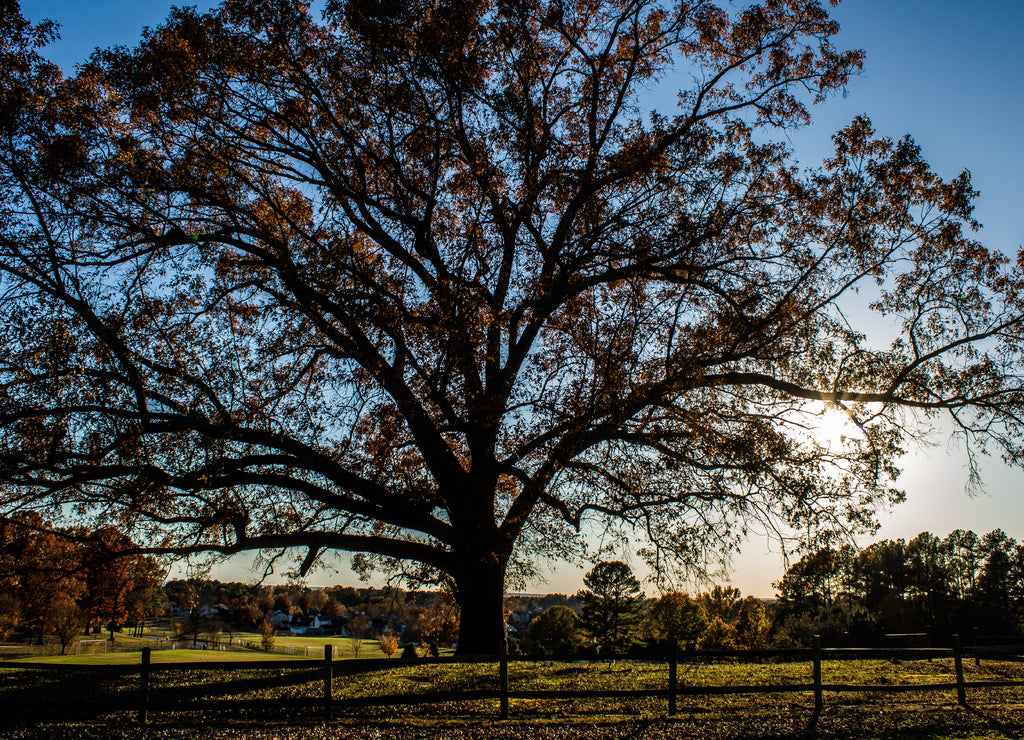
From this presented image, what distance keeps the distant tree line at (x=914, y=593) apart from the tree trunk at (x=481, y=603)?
243 inches

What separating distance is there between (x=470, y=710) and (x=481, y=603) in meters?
4.43

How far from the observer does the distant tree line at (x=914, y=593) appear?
73.6ft

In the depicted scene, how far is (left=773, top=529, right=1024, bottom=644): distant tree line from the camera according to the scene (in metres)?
22.4

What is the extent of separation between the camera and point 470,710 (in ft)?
31.9

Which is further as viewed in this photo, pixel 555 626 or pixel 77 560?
pixel 555 626

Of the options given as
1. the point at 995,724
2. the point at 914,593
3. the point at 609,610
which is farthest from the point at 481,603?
the point at 914,593

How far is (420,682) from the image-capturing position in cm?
1133

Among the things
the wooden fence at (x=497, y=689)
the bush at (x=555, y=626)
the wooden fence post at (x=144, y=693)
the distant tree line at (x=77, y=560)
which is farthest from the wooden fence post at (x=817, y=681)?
the bush at (x=555, y=626)

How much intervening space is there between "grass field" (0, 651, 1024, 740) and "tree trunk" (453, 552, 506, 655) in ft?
2.04

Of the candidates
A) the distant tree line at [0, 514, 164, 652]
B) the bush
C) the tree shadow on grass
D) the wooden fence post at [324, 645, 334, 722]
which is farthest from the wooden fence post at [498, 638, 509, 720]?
the bush

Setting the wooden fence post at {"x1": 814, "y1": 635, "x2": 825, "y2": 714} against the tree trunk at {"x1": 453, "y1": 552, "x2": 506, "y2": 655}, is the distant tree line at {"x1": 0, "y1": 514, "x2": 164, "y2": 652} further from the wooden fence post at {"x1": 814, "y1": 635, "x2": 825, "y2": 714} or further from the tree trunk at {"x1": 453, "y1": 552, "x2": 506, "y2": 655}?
the wooden fence post at {"x1": 814, "y1": 635, "x2": 825, "y2": 714}

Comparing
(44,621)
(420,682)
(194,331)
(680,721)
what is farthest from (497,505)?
(44,621)

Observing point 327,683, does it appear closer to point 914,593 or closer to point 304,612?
point 914,593

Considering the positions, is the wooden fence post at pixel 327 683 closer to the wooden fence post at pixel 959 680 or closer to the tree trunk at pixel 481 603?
the tree trunk at pixel 481 603
